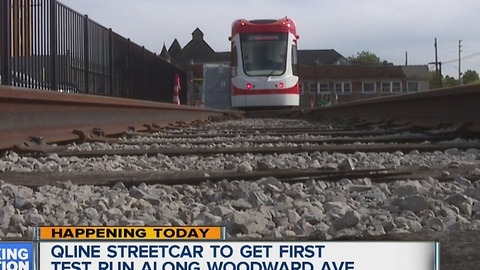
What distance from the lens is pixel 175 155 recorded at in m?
6.04

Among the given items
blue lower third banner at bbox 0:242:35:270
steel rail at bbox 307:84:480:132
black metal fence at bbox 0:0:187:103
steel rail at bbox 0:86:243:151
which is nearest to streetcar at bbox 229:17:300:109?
black metal fence at bbox 0:0:187:103

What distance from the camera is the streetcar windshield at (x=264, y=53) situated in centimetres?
2350

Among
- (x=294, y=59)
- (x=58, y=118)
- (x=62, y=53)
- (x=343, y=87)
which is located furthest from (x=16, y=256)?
(x=343, y=87)

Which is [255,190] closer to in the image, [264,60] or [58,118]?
Answer: [58,118]

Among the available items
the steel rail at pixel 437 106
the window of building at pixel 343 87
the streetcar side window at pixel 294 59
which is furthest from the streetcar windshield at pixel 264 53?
the window of building at pixel 343 87

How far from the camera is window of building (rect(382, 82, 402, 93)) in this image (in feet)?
232

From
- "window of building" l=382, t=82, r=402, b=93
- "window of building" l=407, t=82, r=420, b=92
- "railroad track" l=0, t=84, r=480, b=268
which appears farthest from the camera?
"window of building" l=382, t=82, r=402, b=93

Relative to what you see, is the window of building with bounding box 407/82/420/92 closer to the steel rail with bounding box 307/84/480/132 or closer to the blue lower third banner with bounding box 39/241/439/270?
the steel rail with bounding box 307/84/480/132

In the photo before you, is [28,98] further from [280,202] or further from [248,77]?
[248,77]

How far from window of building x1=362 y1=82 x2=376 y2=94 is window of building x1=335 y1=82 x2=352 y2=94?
1349 mm

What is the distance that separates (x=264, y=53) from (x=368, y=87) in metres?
49.2

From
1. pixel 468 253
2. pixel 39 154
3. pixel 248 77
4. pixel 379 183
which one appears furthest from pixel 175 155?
pixel 248 77

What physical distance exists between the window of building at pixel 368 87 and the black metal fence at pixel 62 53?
2141 inches

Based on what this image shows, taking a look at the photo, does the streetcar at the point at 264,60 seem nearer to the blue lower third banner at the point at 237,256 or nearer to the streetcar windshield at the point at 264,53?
the streetcar windshield at the point at 264,53
